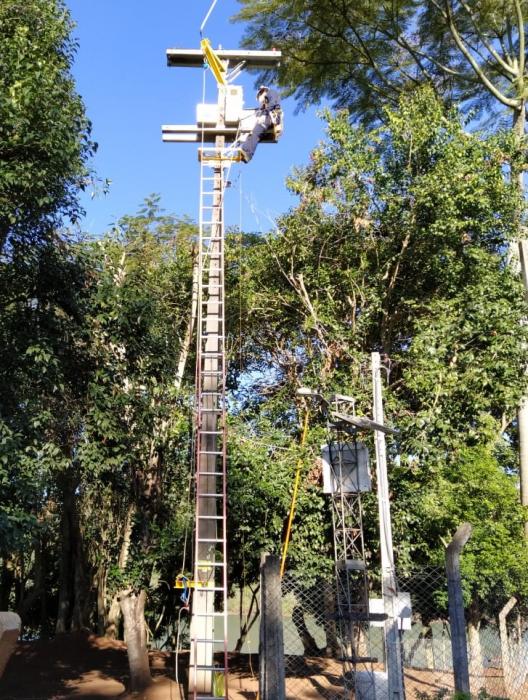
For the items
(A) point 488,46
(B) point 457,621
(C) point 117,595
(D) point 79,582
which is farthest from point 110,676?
(A) point 488,46

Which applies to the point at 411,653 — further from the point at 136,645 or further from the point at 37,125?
the point at 37,125

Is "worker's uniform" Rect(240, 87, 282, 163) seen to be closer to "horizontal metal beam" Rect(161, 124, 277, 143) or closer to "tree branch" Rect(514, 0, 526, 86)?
"horizontal metal beam" Rect(161, 124, 277, 143)

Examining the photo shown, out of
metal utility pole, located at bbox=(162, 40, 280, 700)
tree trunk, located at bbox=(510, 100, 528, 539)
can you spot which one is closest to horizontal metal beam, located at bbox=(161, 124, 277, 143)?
metal utility pole, located at bbox=(162, 40, 280, 700)

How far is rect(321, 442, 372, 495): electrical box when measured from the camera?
29.9ft

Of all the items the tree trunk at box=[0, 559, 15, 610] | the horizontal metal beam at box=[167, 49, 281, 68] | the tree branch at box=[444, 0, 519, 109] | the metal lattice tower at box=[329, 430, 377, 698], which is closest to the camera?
the metal lattice tower at box=[329, 430, 377, 698]

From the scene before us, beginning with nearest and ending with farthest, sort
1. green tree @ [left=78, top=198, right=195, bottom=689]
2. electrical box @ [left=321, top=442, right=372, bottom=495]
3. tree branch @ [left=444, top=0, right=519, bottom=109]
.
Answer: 1. electrical box @ [left=321, top=442, right=372, bottom=495]
2. green tree @ [left=78, top=198, right=195, bottom=689]
3. tree branch @ [left=444, top=0, right=519, bottom=109]

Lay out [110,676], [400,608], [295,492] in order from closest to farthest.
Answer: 1. [400,608]
2. [295,492]
3. [110,676]

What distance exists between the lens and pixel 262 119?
11.3m

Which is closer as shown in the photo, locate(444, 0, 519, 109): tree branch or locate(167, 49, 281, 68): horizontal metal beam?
locate(167, 49, 281, 68): horizontal metal beam

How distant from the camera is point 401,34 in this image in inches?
725

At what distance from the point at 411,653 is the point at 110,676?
5.87 metres

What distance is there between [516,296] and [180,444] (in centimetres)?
777

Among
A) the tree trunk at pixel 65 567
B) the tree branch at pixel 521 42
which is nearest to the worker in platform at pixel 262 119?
the tree branch at pixel 521 42

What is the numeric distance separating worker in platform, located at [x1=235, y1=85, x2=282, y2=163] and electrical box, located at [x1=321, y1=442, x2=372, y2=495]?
4917 millimetres
